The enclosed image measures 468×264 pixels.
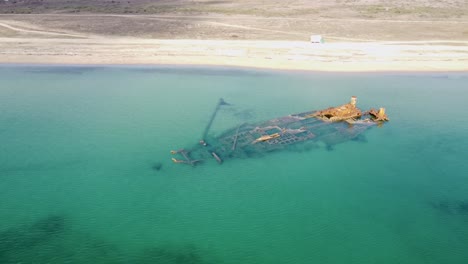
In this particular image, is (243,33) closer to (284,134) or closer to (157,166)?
(284,134)

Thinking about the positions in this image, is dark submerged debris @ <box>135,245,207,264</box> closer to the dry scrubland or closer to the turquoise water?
the turquoise water

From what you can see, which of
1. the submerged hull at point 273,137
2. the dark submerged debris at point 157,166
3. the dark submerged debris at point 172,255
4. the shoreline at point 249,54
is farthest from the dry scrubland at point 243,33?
the dark submerged debris at point 172,255

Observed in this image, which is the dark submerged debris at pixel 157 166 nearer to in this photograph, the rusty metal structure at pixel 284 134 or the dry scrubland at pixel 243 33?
the rusty metal structure at pixel 284 134

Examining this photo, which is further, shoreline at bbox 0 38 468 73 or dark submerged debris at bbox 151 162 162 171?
shoreline at bbox 0 38 468 73

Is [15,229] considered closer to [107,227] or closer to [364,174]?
[107,227]

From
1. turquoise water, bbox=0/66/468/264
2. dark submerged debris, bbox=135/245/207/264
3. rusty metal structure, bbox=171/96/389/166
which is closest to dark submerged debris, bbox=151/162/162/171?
turquoise water, bbox=0/66/468/264
